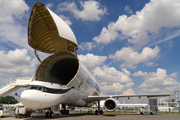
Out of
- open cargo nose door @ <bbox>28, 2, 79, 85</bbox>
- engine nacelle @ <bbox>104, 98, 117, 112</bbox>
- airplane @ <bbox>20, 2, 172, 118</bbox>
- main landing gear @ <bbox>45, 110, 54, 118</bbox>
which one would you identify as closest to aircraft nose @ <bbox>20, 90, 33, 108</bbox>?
airplane @ <bbox>20, 2, 172, 118</bbox>

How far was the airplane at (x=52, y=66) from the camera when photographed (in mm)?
11602

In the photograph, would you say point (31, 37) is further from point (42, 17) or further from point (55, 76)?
point (55, 76)

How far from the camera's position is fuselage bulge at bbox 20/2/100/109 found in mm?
11562

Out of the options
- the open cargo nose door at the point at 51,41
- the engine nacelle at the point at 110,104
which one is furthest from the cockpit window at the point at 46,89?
the engine nacelle at the point at 110,104

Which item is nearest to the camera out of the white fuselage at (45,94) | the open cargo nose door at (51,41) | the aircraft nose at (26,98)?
the aircraft nose at (26,98)

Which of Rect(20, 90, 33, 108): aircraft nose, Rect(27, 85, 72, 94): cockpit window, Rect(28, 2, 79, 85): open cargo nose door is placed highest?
Rect(28, 2, 79, 85): open cargo nose door

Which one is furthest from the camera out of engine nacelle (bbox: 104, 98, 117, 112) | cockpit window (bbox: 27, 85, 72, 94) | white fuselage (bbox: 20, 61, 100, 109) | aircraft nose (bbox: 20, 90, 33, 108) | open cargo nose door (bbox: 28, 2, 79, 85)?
engine nacelle (bbox: 104, 98, 117, 112)

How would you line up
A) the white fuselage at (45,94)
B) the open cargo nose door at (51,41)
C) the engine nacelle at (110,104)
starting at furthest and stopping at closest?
the engine nacelle at (110,104)
the open cargo nose door at (51,41)
the white fuselage at (45,94)

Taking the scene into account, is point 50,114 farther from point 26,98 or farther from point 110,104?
point 110,104

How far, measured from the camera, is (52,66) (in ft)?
62.7

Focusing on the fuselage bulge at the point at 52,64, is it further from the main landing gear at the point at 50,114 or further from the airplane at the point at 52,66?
the main landing gear at the point at 50,114

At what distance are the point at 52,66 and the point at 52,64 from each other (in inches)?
13.8

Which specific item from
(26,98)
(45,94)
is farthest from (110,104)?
(26,98)

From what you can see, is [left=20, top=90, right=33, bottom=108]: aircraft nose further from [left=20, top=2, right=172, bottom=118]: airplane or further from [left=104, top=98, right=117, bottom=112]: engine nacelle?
[left=104, top=98, right=117, bottom=112]: engine nacelle
